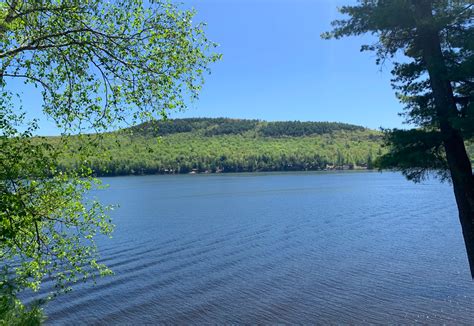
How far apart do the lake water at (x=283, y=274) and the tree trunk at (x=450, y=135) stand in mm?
6588

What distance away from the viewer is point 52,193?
29.6 feet

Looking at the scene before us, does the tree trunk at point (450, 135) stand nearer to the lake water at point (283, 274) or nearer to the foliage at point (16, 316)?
the lake water at point (283, 274)

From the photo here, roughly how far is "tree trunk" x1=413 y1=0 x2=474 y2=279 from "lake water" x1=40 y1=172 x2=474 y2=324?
659cm

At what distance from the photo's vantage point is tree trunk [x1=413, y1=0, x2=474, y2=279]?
12.3 meters

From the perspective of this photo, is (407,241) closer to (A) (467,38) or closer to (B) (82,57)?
(A) (467,38)

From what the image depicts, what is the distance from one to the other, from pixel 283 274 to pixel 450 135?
14.7 m

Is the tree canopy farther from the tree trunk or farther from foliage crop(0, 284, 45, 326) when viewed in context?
foliage crop(0, 284, 45, 326)

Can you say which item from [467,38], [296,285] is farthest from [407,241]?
[467,38]

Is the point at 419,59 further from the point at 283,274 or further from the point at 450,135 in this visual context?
the point at 283,274

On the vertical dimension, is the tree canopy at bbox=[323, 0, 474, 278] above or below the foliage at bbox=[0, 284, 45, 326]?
above

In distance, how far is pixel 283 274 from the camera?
2436 centimetres

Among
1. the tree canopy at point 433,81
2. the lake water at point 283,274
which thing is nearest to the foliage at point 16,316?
the lake water at point 283,274

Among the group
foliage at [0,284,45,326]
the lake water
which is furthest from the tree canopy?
foliage at [0,284,45,326]

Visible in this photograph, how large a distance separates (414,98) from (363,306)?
33.0 ft
